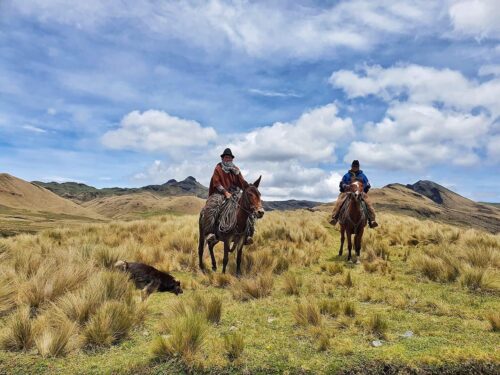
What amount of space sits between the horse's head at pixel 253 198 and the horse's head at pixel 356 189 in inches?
186

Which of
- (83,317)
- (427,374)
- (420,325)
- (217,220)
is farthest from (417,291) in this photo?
(83,317)

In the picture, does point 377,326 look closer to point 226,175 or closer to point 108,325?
point 108,325

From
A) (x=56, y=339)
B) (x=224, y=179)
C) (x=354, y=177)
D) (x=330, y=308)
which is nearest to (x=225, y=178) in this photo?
(x=224, y=179)

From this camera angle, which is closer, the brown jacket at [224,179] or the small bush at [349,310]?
the small bush at [349,310]

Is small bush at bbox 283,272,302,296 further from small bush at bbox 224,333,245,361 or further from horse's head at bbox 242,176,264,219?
small bush at bbox 224,333,245,361

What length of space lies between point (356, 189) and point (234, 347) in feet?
31.5

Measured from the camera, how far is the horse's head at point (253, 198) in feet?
32.2

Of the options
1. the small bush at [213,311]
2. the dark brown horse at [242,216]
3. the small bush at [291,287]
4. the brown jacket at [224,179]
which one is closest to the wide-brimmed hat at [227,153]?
the brown jacket at [224,179]

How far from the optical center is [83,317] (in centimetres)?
582

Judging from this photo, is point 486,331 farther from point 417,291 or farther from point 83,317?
point 83,317

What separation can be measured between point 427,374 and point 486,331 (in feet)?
6.67

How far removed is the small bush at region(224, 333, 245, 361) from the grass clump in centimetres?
299

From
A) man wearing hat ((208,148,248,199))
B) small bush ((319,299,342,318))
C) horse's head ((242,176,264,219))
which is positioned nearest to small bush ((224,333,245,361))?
small bush ((319,299,342,318))

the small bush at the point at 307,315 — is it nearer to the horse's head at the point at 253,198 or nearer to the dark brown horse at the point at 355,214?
the horse's head at the point at 253,198
